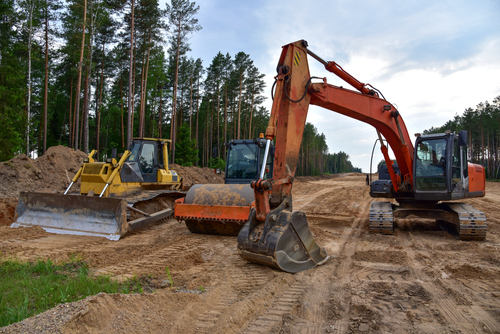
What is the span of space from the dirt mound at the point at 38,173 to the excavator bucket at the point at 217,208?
24.6 feet

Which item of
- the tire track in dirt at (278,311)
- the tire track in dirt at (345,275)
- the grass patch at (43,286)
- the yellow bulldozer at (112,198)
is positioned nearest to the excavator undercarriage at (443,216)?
the tire track in dirt at (345,275)

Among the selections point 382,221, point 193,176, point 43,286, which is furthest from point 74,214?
point 193,176

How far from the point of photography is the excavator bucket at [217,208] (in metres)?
6.46

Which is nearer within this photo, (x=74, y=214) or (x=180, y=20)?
(x=74, y=214)

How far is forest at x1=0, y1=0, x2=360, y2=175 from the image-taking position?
68.3 feet

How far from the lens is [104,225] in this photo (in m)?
7.14

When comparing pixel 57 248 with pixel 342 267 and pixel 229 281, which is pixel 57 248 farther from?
pixel 342 267

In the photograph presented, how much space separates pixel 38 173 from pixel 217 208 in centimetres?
1205

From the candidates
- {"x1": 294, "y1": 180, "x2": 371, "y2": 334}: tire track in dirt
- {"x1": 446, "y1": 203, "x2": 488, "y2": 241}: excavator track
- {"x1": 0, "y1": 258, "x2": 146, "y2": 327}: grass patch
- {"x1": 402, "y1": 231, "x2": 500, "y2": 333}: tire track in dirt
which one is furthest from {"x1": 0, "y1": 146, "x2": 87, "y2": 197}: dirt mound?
{"x1": 446, "y1": 203, "x2": 488, "y2": 241}: excavator track

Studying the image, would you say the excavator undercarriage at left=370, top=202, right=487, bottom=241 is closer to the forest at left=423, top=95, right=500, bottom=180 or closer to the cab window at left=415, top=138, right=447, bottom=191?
the cab window at left=415, top=138, right=447, bottom=191

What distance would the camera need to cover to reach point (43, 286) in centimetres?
389

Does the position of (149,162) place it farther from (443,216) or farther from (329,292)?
(443,216)

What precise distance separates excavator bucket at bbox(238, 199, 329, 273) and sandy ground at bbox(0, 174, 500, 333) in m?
0.21

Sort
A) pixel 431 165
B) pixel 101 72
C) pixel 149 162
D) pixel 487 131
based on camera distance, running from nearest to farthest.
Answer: pixel 431 165 < pixel 149 162 < pixel 101 72 < pixel 487 131
